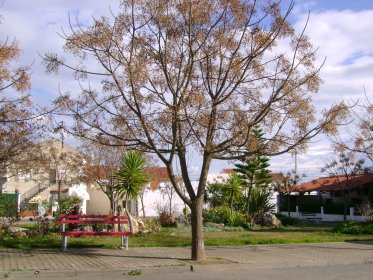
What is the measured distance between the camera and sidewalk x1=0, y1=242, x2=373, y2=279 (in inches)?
455

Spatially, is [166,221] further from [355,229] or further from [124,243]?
[124,243]

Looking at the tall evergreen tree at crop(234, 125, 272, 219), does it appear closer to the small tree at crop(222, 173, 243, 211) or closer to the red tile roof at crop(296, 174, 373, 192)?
the small tree at crop(222, 173, 243, 211)

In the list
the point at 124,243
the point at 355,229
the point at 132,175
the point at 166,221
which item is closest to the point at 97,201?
the point at 166,221

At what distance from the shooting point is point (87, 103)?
1350 centimetres

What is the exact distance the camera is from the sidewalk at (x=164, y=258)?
37.9ft

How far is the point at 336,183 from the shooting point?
47531 millimetres

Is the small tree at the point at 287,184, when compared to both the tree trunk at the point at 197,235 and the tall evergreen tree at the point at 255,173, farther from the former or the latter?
the tree trunk at the point at 197,235

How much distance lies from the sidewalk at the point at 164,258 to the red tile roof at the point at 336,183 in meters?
27.3

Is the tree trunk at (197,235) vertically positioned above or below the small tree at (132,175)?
below

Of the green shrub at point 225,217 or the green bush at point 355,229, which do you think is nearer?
the green bush at point 355,229

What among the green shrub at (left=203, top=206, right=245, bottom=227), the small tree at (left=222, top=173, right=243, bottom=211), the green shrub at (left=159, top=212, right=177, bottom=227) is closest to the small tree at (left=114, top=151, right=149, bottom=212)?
the green shrub at (left=159, top=212, right=177, bottom=227)

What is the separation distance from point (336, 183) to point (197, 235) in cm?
3702

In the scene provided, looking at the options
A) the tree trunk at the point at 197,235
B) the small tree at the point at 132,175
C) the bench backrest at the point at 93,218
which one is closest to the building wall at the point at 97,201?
the small tree at the point at 132,175

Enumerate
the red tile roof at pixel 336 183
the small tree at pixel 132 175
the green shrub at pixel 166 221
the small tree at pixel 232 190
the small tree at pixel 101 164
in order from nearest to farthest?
the small tree at pixel 132 175 → the green shrub at pixel 166 221 → the small tree at pixel 232 190 → the small tree at pixel 101 164 → the red tile roof at pixel 336 183
